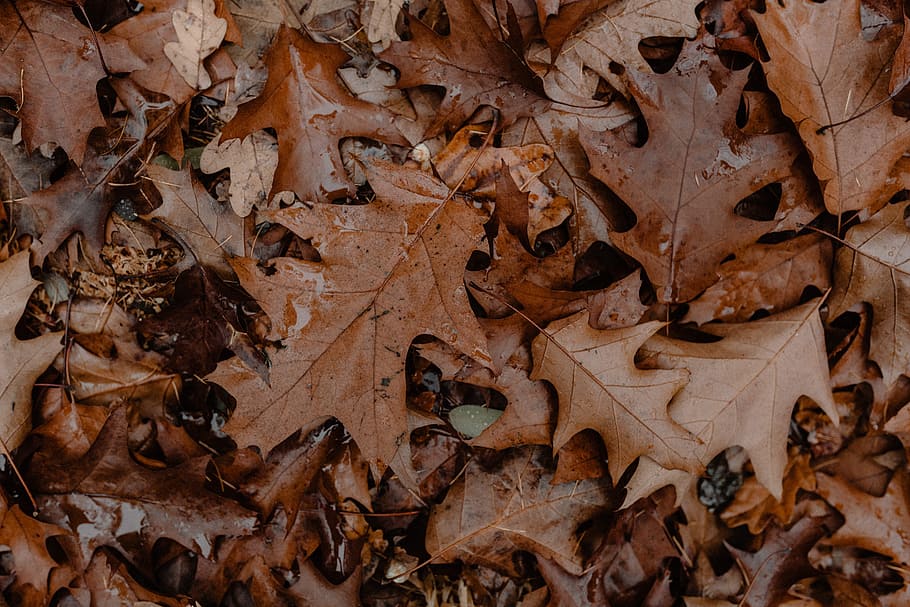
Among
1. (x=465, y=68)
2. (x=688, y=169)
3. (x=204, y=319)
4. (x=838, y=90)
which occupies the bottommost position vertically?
(x=204, y=319)

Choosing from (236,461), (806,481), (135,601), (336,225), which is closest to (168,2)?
(336,225)

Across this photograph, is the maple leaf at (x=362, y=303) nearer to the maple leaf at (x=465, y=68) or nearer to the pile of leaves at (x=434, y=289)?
the pile of leaves at (x=434, y=289)

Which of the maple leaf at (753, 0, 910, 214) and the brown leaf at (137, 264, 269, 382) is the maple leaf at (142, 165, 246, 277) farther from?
the maple leaf at (753, 0, 910, 214)

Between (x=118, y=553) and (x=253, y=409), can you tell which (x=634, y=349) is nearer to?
(x=253, y=409)

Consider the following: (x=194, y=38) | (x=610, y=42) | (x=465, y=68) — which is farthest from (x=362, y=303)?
(x=610, y=42)

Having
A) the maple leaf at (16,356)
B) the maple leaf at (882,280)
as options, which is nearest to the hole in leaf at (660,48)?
the maple leaf at (882,280)

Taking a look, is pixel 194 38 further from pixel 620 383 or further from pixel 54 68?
pixel 620 383
